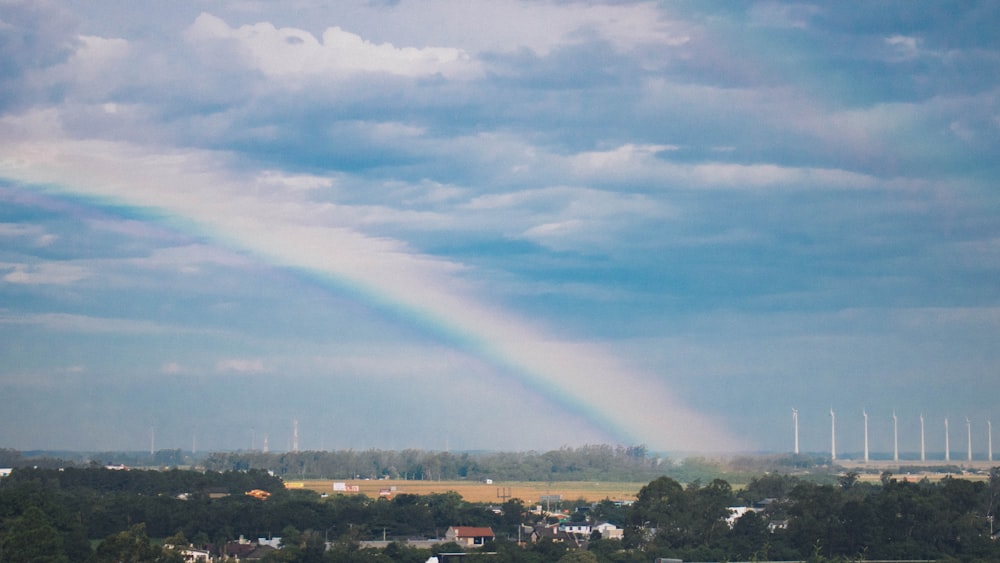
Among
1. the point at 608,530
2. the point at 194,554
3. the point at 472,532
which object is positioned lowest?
the point at 608,530

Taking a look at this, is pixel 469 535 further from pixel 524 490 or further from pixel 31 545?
pixel 524 490

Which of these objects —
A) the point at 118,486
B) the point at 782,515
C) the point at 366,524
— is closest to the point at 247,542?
the point at 366,524

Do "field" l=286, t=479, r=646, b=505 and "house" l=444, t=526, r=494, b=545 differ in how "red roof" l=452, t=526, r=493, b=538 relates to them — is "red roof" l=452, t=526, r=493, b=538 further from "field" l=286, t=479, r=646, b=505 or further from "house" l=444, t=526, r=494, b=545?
"field" l=286, t=479, r=646, b=505

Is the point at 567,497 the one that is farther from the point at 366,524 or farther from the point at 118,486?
the point at 366,524

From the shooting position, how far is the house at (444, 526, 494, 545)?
82.8 m

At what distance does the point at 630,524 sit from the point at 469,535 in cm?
1177

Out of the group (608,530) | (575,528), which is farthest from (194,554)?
(575,528)

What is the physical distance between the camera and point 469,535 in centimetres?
8338

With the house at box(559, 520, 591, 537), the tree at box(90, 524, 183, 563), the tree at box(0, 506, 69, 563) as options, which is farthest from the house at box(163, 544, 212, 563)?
the house at box(559, 520, 591, 537)

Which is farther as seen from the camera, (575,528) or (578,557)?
(575,528)

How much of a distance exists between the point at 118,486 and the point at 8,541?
7689cm

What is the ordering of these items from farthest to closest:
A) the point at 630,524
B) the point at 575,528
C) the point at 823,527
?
the point at 575,528, the point at 630,524, the point at 823,527

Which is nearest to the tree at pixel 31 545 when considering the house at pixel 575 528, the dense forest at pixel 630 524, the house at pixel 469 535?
the dense forest at pixel 630 524

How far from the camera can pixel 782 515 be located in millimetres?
87125
